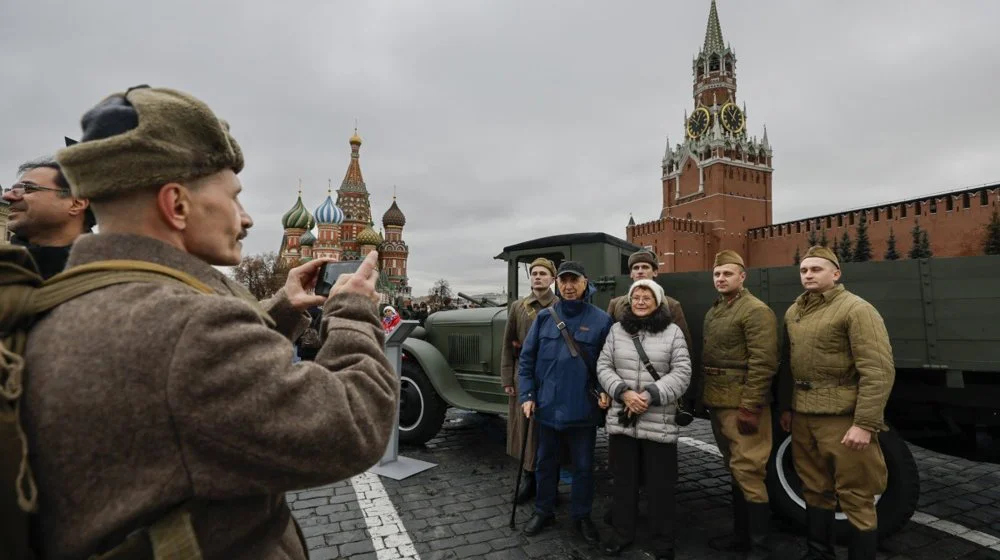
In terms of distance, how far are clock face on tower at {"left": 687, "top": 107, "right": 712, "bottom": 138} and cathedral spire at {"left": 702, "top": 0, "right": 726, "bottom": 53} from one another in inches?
457

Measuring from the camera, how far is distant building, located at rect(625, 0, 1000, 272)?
38688 millimetres

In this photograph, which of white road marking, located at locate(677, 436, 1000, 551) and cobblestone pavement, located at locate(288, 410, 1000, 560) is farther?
white road marking, located at locate(677, 436, 1000, 551)

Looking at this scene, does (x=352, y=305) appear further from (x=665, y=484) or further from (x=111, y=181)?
(x=665, y=484)

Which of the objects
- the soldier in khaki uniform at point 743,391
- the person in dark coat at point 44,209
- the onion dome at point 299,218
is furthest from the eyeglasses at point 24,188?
the onion dome at point 299,218

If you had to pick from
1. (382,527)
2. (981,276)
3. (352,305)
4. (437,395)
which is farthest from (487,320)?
(352,305)

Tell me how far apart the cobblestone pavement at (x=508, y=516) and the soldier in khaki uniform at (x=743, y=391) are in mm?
258

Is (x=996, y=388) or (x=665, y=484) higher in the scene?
(x=996, y=388)

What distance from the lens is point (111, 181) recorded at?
35.9 inches

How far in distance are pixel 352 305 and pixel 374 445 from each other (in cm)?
33

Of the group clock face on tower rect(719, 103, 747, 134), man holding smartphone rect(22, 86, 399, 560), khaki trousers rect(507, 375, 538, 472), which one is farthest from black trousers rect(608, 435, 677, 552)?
clock face on tower rect(719, 103, 747, 134)

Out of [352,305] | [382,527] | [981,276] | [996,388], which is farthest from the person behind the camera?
[382,527]

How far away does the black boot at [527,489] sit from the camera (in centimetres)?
419

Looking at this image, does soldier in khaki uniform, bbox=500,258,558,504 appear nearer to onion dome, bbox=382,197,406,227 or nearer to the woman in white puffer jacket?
the woman in white puffer jacket

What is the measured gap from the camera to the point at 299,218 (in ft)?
179
